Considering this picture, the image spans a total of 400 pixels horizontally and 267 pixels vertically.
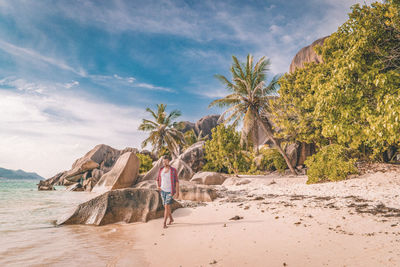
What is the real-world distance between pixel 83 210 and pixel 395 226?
6945 millimetres

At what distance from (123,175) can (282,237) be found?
12469mm

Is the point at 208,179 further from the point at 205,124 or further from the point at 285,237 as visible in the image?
the point at 205,124

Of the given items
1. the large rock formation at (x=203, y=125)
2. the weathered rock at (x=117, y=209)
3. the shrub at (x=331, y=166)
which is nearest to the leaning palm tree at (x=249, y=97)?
the shrub at (x=331, y=166)

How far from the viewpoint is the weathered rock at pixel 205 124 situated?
51688 mm

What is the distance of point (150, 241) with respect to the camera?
403cm

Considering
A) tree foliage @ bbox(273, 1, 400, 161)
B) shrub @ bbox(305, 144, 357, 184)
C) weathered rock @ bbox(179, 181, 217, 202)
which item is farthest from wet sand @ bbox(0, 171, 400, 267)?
shrub @ bbox(305, 144, 357, 184)

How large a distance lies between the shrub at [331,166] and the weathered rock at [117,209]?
26.5 ft

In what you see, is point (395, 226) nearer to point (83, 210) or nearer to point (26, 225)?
point (83, 210)

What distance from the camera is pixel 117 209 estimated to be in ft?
19.2

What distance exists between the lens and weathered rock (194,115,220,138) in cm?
5169

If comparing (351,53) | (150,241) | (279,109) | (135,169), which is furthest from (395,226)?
(135,169)

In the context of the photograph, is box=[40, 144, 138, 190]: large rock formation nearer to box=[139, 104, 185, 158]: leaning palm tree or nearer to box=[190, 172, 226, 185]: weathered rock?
box=[139, 104, 185, 158]: leaning palm tree

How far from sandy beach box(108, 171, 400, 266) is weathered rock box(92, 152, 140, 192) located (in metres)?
9.19

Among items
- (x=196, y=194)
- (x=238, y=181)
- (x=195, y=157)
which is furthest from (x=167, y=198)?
(x=195, y=157)
